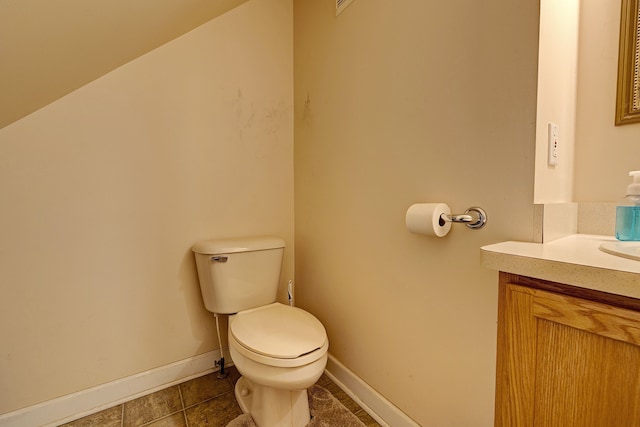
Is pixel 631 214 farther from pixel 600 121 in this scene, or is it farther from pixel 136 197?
pixel 136 197

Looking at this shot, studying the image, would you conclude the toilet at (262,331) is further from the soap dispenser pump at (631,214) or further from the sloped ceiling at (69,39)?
the soap dispenser pump at (631,214)

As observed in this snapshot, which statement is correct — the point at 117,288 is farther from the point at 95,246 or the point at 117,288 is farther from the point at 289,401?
the point at 289,401

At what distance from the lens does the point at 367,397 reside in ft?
4.31

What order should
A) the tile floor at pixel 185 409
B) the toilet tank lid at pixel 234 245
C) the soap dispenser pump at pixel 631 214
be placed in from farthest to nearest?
the toilet tank lid at pixel 234 245 → the tile floor at pixel 185 409 → the soap dispenser pump at pixel 631 214

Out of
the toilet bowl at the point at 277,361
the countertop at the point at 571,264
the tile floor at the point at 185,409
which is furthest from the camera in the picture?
the tile floor at the point at 185,409

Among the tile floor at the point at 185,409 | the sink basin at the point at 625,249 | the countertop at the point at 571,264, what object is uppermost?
the sink basin at the point at 625,249

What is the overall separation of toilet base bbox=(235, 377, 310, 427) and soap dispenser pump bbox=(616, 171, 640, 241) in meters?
1.18

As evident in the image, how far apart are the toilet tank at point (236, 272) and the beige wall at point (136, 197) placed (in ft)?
0.50

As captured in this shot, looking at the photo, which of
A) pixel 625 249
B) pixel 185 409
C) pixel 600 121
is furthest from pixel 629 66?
pixel 185 409

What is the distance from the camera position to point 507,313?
62cm

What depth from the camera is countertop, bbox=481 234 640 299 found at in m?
0.46

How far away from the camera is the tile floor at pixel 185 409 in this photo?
1.26 metres

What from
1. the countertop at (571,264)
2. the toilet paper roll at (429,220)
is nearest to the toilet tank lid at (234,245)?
the toilet paper roll at (429,220)

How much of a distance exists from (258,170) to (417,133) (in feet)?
3.17
